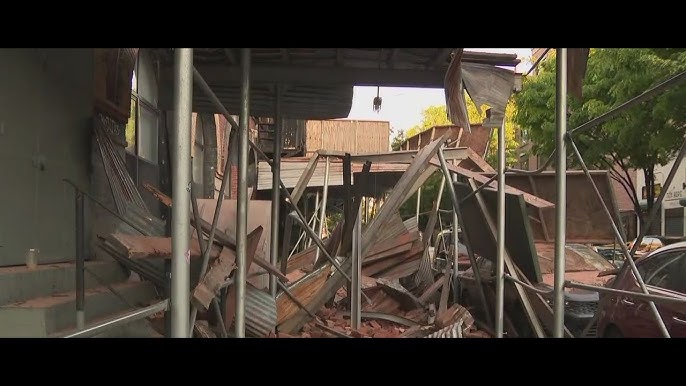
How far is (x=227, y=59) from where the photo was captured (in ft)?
19.4

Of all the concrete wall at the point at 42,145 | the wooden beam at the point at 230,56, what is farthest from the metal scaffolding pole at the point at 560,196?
the concrete wall at the point at 42,145

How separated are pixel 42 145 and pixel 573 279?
6.02 metres

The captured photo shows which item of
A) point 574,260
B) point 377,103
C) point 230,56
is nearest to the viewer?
point 230,56

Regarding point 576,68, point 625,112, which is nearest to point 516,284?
point 576,68

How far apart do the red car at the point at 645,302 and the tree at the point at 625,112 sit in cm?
604

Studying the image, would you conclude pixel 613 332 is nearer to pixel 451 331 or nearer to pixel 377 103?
pixel 451 331

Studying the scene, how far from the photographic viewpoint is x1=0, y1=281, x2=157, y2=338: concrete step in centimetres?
346

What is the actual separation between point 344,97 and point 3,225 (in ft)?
13.7

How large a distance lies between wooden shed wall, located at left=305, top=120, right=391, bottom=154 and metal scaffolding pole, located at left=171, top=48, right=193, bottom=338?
21624 mm

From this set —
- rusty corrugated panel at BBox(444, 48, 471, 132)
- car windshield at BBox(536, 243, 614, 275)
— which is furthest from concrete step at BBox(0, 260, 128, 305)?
car windshield at BBox(536, 243, 614, 275)

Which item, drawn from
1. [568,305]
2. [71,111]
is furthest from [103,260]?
[568,305]

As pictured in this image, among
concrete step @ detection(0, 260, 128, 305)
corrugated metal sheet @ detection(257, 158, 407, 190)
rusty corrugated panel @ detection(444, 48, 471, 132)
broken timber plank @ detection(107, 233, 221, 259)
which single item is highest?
rusty corrugated panel @ detection(444, 48, 471, 132)

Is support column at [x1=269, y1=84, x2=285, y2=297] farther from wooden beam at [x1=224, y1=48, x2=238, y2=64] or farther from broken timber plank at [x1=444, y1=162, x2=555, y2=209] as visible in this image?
broken timber plank at [x1=444, y1=162, x2=555, y2=209]

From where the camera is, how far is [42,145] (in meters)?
4.70
